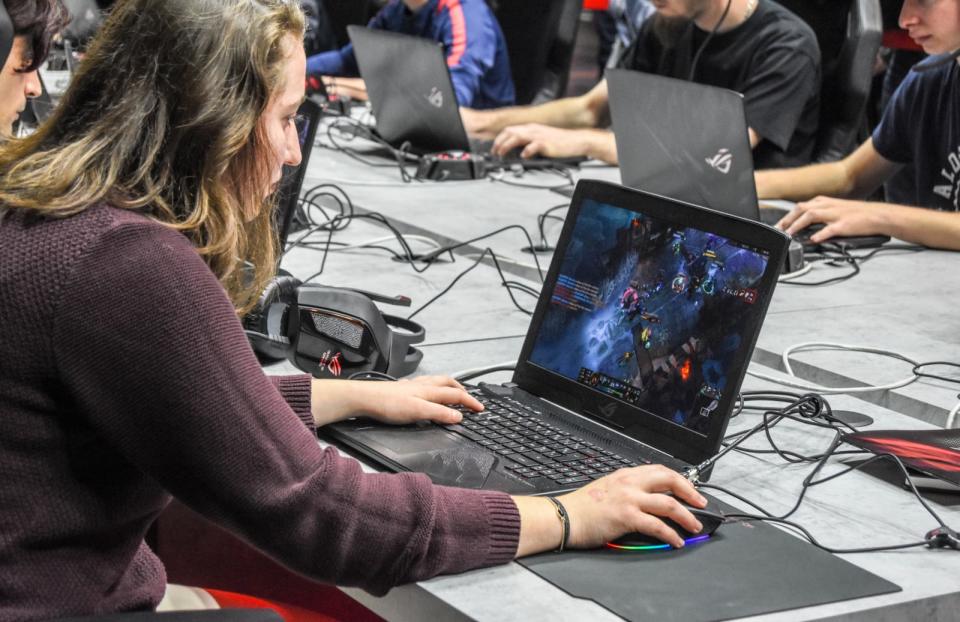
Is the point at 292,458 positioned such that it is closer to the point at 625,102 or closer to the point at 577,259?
the point at 577,259

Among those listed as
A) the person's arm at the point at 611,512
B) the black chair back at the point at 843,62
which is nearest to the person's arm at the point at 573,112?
the black chair back at the point at 843,62

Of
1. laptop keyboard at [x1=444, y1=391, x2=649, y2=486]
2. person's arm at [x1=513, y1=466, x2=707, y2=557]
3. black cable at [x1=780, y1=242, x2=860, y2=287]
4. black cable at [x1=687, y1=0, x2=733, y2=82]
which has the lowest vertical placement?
black cable at [x1=780, y1=242, x2=860, y2=287]

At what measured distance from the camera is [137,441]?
0.85m

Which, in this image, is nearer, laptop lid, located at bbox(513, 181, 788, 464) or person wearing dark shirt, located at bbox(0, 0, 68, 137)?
laptop lid, located at bbox(513, 181, 788, 464)

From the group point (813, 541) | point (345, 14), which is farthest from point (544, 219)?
point (345, 14)

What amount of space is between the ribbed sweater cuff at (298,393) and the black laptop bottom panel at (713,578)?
321mm

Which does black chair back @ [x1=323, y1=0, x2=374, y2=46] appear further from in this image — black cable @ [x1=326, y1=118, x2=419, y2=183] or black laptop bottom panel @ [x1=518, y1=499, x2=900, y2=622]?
black laptop bottom panel @ [x1=518, y1=499, x2=900, y2=622]

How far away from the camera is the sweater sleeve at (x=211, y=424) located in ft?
2.72

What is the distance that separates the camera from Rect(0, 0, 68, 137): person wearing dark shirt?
5.57 feet

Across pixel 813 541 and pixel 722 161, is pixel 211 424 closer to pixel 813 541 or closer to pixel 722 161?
pixel 813 541

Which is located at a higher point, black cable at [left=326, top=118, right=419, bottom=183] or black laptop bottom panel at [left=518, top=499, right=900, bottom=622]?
black laptop bottom panel at [left=518, top=499, right=900, bottom=622]

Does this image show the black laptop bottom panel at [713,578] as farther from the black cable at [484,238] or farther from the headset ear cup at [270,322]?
the black cable at [484,238]

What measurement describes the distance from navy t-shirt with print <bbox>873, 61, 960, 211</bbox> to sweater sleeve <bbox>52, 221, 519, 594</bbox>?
6.30 ft

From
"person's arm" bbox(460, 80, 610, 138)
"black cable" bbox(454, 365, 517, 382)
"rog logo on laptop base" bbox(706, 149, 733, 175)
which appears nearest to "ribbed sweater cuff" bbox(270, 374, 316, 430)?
"black cable" bbox(454, 365, 517, 382)
